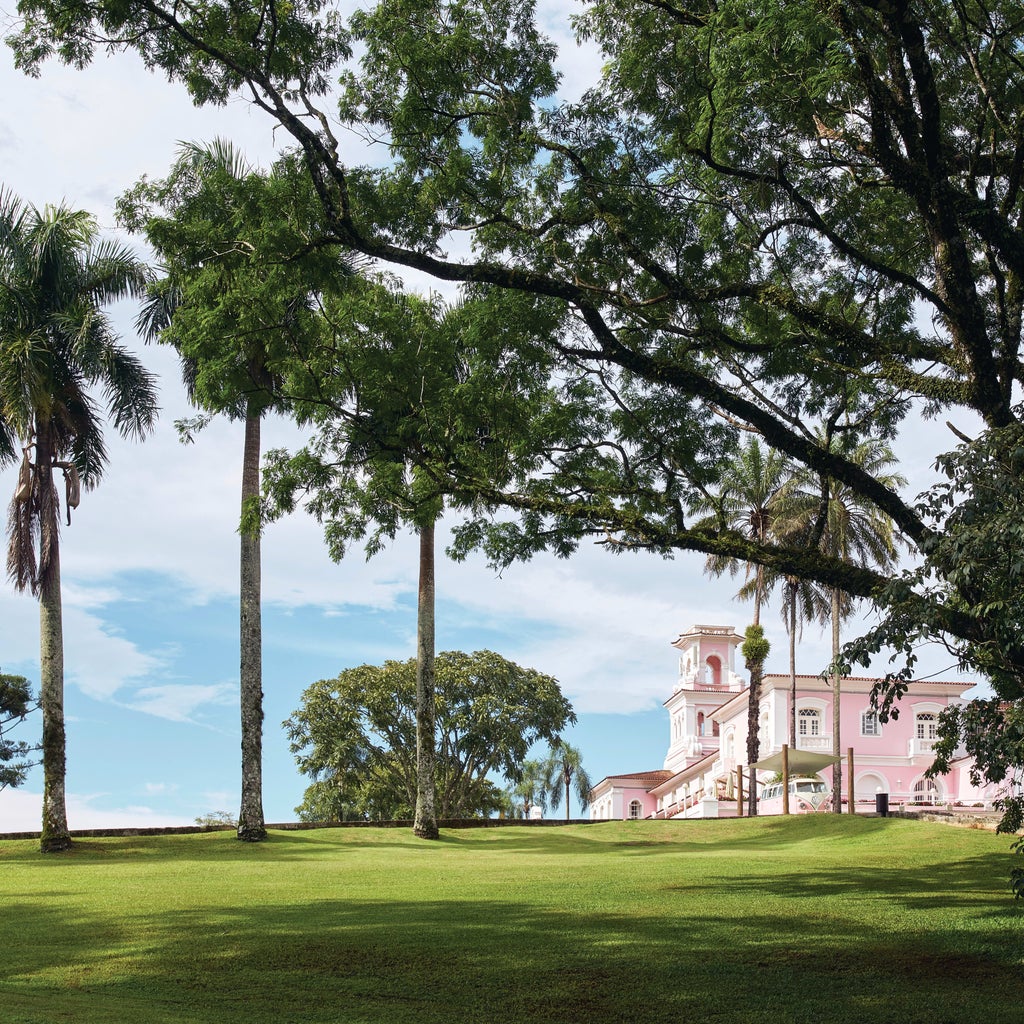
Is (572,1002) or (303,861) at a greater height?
(572,1002)

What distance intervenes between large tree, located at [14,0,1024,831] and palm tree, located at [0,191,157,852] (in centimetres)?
1318

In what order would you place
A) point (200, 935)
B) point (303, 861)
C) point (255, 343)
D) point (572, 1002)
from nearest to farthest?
1. point (572, 1002)
2. point (200, 935)
3. point (255, 343)
4. point (303, 861)

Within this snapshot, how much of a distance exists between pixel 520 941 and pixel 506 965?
102 centimetres

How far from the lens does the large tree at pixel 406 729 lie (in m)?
47.4

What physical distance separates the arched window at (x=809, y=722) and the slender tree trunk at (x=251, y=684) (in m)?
37.7

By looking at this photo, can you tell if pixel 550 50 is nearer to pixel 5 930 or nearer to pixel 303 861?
pixel 5 930

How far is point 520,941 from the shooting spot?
12.6 m

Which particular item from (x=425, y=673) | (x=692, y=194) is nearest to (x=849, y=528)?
(x=425, y=673)

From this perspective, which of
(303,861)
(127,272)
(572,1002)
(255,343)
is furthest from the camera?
(127,272)

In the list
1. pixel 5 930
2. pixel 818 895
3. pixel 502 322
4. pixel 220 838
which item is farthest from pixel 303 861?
pixel 502 322

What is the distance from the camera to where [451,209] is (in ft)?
51.0

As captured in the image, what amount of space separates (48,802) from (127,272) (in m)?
12.9

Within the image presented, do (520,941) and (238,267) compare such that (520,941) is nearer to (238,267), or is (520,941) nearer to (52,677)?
(238,267)

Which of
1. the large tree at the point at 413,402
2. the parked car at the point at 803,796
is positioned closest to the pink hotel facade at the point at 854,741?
the parked car at the point at 803,796
